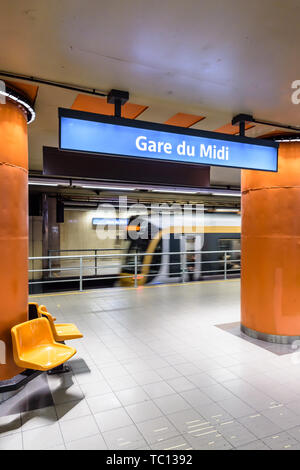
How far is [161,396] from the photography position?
9.84 feet

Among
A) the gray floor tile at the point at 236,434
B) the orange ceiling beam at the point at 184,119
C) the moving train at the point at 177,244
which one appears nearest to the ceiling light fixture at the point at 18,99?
the orange ceiling beam at the point at 184,119

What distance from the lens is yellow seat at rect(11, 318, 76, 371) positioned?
9.14 ft

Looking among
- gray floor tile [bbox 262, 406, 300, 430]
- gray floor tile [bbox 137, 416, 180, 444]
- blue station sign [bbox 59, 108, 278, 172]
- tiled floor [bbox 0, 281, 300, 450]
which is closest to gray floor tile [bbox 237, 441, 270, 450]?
tiled floor [bbox 0, 281, 300, 450]

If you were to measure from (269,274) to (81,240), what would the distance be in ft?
29.5

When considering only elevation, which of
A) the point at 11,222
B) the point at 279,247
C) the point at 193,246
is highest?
the point at 11,222

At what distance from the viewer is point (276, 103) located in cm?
314

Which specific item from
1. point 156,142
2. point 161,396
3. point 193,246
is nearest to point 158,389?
point 161,396

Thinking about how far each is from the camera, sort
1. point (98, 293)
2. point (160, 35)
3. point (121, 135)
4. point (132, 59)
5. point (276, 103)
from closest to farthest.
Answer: point (160, 35), point (132, 59), point (121, 135), point (276, 103), point (98, 293)

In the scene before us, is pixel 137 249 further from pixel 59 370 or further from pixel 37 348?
pixel 37 348

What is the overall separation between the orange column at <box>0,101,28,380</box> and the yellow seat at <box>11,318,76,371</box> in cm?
14

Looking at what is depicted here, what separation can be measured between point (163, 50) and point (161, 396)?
303cm

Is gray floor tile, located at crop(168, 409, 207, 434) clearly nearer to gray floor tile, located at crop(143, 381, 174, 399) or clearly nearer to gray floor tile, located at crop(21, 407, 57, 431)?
gray floor tile, located at crop(143, 381, 174, 399)
